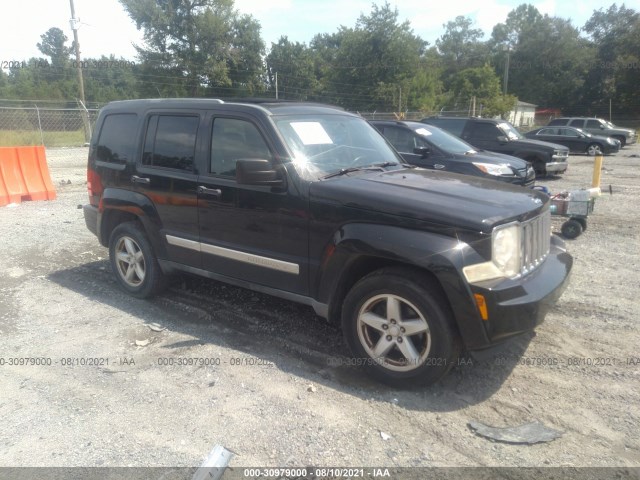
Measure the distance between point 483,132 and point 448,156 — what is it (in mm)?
5041

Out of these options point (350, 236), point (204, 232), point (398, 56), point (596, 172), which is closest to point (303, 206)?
point (350, 236)

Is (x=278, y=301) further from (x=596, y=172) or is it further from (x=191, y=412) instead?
(x=596, y=172)

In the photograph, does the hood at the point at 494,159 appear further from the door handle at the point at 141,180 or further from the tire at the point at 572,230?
the door handle at the point at 141,180

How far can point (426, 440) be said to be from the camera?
295 cm

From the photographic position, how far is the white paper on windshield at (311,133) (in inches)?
163

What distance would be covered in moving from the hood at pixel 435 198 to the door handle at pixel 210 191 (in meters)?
0.98

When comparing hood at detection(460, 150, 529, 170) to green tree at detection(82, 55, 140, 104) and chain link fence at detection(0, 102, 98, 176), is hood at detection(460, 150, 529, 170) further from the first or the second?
green tree at detection(82, 55, 140, 104)

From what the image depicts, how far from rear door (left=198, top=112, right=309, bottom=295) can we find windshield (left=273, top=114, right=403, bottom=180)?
0.19 m

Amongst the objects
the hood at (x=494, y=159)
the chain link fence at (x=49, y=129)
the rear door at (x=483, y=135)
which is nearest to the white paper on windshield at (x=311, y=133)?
the hood at (x=494, y=159)

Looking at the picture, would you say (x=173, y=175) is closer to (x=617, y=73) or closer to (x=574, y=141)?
(x=574, y=141)

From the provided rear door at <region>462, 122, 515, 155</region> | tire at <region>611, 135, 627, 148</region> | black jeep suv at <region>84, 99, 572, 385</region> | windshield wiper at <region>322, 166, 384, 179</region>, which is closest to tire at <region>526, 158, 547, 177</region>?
rear door at <region>462, 122, 515, 155</region>

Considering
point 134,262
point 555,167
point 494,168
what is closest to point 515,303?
point 134,262

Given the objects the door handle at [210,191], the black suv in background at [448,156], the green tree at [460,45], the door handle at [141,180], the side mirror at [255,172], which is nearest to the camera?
the side mirror at [255,172]

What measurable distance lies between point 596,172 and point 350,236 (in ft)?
27.6
